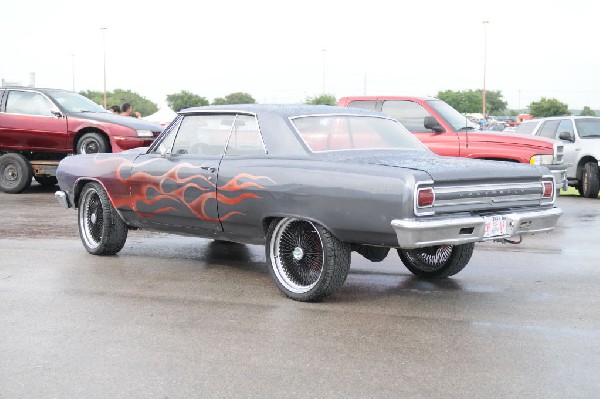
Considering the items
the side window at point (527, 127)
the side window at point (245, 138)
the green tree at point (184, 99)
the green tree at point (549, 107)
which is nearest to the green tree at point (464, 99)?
the green tree at point (549, 107)

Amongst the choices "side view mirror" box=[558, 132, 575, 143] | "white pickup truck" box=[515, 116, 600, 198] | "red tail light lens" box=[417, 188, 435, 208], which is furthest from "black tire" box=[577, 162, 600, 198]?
"red tail light lens" box=[417, 188, 435, 208]

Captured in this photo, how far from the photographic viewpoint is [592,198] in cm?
1695

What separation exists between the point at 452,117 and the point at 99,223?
643 cm

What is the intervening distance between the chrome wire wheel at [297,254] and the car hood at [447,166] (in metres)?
0.63

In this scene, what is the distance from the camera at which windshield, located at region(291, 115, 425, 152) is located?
274 inches

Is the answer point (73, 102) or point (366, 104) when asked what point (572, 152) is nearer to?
point (366, 104)

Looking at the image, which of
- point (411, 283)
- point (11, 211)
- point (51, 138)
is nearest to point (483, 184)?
point (411, 283)

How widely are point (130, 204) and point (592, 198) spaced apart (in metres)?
11.6

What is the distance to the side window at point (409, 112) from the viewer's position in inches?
512

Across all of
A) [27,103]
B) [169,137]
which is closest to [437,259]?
[169,137]

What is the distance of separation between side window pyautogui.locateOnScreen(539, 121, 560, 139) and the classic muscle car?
1084cm

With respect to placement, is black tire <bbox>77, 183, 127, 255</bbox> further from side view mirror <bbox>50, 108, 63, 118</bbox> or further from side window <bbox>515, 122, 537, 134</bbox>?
side window <bbox>515, 122, 537, 134</bbox>

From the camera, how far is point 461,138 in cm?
1259

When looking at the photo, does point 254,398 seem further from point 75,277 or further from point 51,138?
point 51,138
